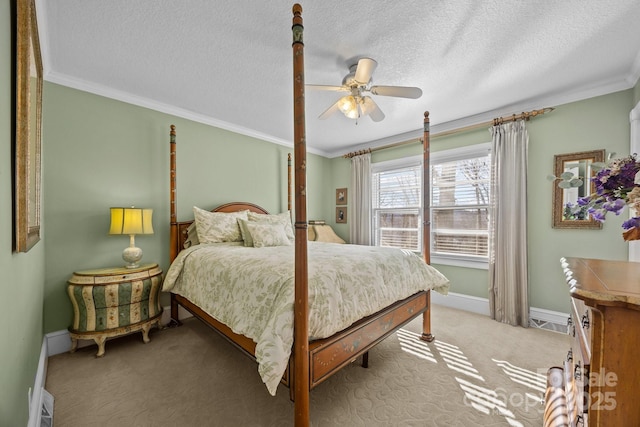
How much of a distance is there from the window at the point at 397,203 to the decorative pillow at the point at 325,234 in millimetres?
683

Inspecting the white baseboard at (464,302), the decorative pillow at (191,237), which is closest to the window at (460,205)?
the white baseboard at (464,302)

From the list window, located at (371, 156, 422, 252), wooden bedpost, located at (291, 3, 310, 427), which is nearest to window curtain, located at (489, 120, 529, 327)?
window, located at (371, 156, 422, 252)

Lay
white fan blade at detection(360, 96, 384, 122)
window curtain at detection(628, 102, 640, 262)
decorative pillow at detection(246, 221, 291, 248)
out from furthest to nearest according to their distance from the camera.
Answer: decorative pillow at detection(246, 221, 291, 248), white fan blade at detection(360, 96, 384, 122), window curtain at detection(628, 102, 640, 262)

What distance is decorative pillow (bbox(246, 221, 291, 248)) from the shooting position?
112 inches

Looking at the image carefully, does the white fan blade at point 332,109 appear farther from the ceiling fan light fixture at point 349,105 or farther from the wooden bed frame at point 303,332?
the wooden bed frame at point 303,332

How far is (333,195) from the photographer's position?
5.00 metres

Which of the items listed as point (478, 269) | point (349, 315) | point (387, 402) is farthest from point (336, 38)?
point (478, 269)

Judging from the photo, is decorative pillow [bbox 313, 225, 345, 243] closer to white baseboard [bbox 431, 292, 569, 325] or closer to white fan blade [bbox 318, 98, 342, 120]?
white baseboard [bbox 431, 292, 569, 325]

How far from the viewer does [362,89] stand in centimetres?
223

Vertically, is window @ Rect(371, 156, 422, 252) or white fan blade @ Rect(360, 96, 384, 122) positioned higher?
white fan blade @ Rect(360, 96, 384, 122)

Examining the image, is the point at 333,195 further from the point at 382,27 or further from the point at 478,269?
the point at 382,27

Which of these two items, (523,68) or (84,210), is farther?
(84,210)

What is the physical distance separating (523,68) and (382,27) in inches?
55.3

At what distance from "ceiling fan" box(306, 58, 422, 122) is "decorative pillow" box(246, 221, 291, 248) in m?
1.41
